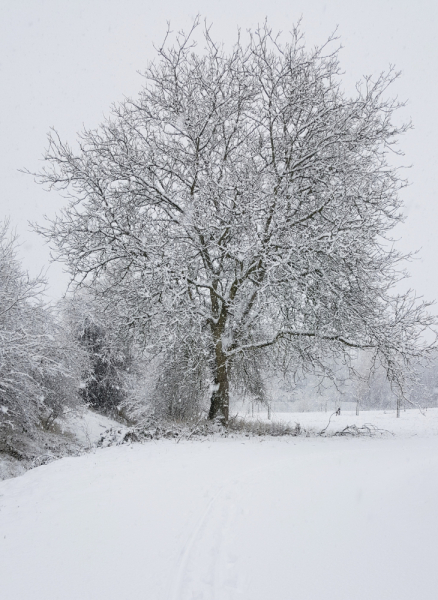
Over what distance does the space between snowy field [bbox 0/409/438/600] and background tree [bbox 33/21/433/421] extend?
438cm

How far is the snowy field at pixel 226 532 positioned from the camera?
288 cm

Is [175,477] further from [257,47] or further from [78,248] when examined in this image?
[257,47]

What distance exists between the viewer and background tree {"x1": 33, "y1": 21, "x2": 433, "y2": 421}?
9.62 m

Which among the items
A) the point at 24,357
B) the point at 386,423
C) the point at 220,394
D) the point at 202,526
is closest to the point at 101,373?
the point at 220,394

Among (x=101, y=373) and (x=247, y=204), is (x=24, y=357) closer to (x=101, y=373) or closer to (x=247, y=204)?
(x=247, y=204)

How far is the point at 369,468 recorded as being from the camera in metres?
5.70

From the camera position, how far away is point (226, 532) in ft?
12.6

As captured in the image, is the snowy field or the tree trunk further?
the tree trunk

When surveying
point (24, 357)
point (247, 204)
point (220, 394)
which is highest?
point (247, 204)

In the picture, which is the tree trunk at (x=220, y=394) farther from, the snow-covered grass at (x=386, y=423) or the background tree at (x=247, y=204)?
the snow-covered grass at (x=386, y=423)

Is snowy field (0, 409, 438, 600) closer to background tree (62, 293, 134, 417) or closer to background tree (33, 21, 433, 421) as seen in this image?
background tree (33, 21, 433, 421)

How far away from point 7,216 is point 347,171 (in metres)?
11.7

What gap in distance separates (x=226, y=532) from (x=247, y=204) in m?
7.11

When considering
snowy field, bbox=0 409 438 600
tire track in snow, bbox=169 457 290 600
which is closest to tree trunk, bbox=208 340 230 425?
tire track in snow, bbox=169 457 290 600
